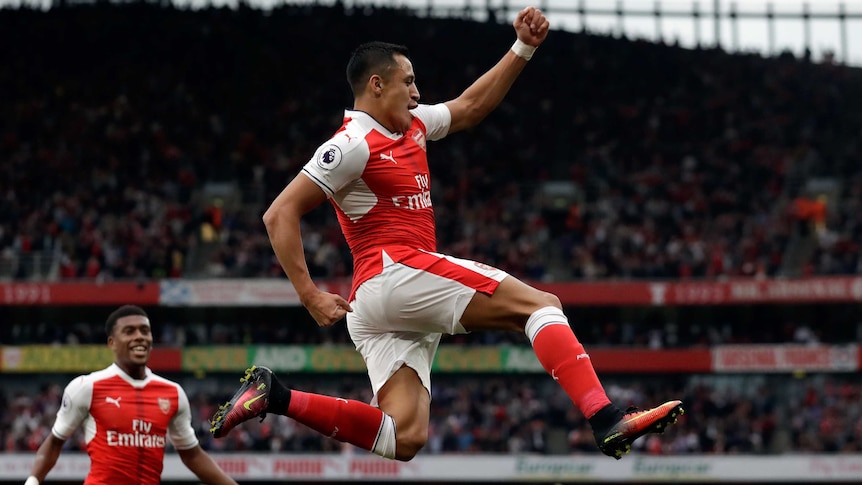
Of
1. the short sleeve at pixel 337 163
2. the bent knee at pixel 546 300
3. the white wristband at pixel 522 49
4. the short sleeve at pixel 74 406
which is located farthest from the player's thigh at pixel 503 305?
the short sleeve at pixel 74 406

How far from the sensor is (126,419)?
26.7 feet

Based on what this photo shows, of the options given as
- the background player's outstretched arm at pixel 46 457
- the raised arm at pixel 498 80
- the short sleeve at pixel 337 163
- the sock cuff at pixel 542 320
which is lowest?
the background player's outstretched arm at pixel 46 457

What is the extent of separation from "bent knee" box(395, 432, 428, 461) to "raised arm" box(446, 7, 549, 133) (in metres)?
1.78

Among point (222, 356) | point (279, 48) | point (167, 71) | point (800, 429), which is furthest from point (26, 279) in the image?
point (800, 429)

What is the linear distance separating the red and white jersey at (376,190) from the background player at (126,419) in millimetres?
2211

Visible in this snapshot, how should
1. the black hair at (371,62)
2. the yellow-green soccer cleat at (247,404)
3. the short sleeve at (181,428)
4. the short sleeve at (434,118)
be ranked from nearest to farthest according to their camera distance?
the yellow-green soccer cleat at (247,404) < the black hair at (371,62) < the short sleeve at (434,118) < the short sleeve at (181,428)

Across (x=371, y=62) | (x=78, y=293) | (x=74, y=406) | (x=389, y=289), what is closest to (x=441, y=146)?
(x=78, y=293)

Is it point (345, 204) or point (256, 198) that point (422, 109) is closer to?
point (345, 204)

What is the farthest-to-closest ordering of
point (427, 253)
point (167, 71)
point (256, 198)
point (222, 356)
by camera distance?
point (167, 71) < point (256, 198) < point (222, 356) < point (427, 253)

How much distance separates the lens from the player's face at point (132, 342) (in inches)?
323

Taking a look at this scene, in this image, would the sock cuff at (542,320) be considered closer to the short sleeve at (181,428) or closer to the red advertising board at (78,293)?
the short sleeve at (181,428)

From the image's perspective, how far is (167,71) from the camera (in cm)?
3678

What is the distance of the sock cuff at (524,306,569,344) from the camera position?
6.14 metres

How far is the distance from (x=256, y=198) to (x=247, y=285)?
144 inches
